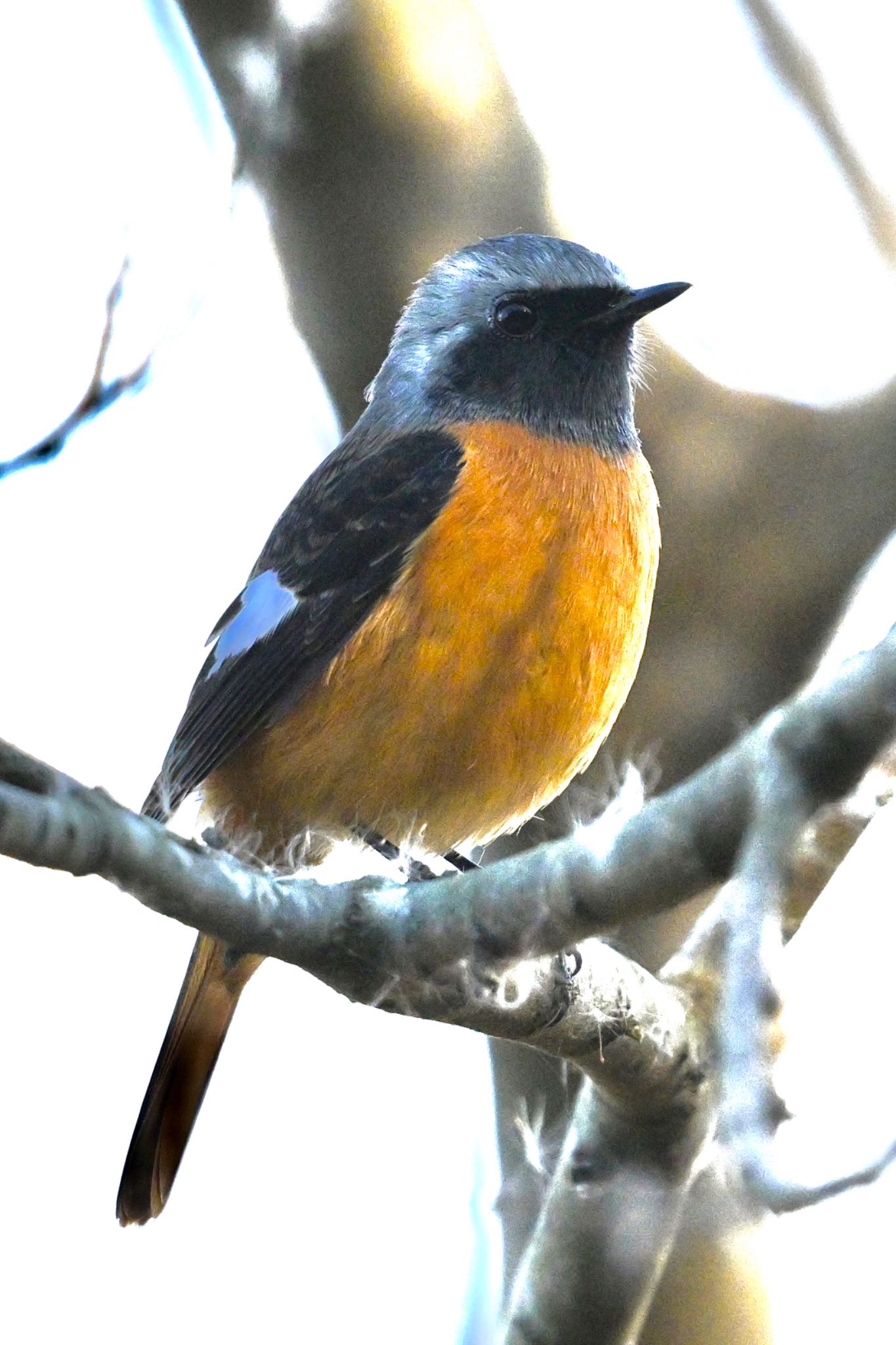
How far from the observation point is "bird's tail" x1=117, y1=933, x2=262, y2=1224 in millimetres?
3725

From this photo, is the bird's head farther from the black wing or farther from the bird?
the black wing

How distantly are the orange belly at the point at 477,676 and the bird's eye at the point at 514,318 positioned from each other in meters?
0.50

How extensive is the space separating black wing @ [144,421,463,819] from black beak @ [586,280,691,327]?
0.53m

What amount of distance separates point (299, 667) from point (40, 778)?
6.17 ft

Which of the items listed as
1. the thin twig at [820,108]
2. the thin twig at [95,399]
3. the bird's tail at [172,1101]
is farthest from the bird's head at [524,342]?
the thin twig at [95,399]

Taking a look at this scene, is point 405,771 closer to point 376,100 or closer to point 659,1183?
point 659,1183

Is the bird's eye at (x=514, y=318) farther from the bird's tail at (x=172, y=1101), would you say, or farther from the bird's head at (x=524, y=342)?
the bird's tail at (x=172, y=1101)

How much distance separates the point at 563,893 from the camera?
1974 millimetres

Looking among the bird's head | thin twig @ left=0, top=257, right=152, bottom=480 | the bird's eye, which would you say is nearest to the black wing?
the bird's head

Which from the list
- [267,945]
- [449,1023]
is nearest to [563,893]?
[267,945]

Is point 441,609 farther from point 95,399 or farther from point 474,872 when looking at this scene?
point 95,399

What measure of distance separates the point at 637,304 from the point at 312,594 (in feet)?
3.55

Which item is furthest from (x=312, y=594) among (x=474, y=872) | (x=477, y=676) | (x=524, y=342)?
(x=474, y=872)

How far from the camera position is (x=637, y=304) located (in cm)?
375
